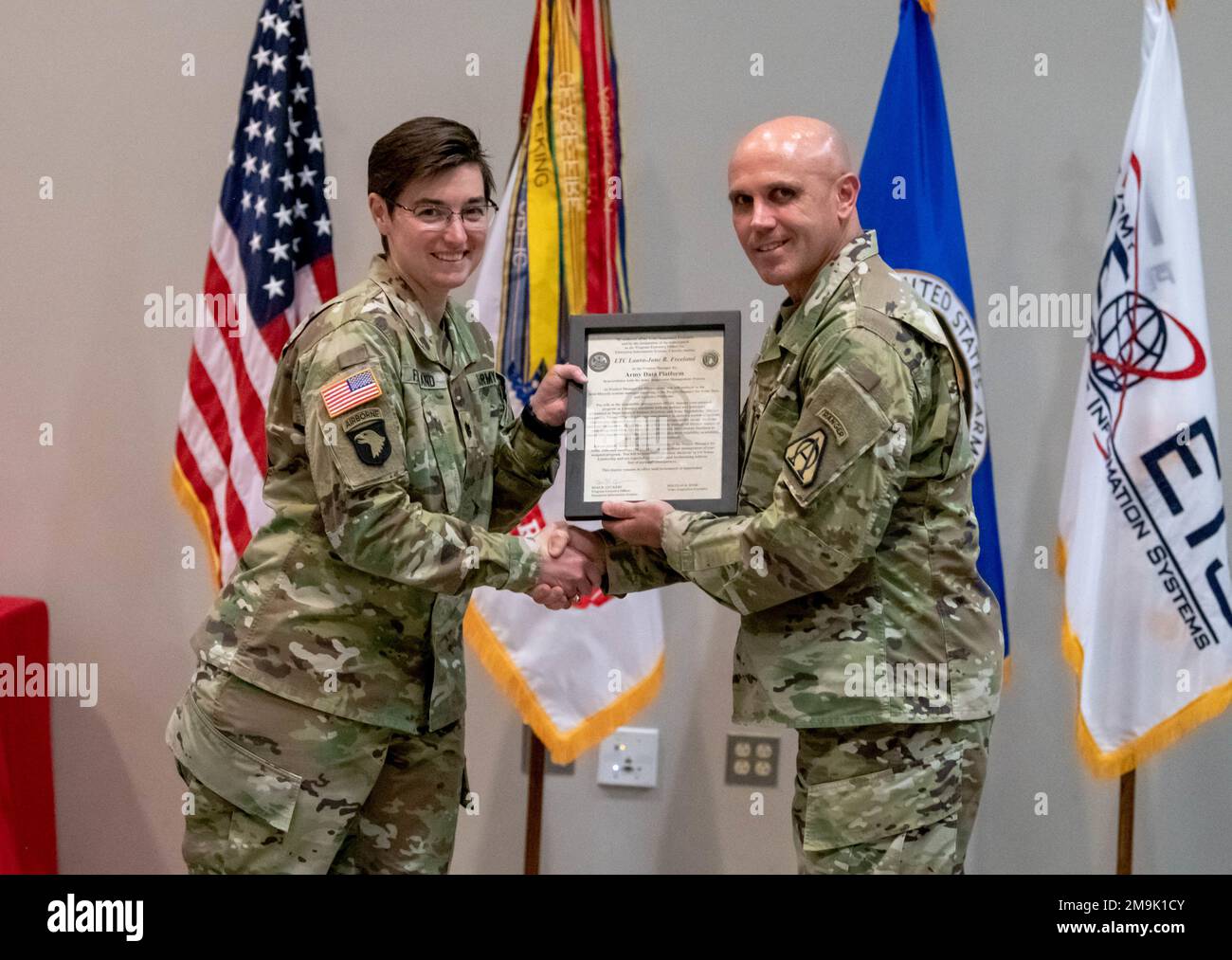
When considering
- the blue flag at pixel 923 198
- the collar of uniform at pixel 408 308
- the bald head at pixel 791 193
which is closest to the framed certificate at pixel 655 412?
the bald head at pixel 791 193

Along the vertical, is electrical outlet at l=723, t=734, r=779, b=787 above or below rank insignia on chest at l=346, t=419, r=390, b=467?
below

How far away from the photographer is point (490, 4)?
10.9ft

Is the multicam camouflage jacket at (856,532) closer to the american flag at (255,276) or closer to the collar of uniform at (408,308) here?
the collar of uniform at (408,308)

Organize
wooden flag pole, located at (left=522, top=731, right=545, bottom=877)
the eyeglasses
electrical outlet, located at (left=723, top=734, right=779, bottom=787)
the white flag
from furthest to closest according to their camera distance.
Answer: electrical outlet, located at (left=723, top=734, right=779, bottom=787), wooden flag pole, located at (left=522, top=731, right=545, bottom=877), the white flag, the eyeglasses

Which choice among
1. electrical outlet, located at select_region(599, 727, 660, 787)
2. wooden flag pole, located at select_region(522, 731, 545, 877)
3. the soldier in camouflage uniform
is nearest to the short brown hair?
the soldier in camouflage uniform

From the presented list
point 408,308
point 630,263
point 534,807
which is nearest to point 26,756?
point 534,807

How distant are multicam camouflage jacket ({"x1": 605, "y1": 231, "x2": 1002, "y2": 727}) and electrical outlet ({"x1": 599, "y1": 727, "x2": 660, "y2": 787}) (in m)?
1.31

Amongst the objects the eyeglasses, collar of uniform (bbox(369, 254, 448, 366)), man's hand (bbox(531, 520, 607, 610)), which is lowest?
man's hand (bbox(531, 520, 607, 610))

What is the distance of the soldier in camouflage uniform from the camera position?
2.12m

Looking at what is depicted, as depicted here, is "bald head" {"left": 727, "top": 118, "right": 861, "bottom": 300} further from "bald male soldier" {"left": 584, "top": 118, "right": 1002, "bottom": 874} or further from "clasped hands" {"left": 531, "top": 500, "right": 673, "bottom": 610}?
Result: "clasped hands" {"left": 531, "top": 500, "right": 673, "bottom": 610}

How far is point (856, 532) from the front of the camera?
2.01 m

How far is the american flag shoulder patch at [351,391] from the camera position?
2.09 metres

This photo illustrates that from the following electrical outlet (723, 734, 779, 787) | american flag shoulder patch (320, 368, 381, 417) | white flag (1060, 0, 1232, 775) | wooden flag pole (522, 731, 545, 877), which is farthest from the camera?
electrical outlet (723, 734, 779, 787)
